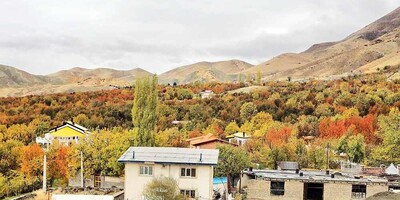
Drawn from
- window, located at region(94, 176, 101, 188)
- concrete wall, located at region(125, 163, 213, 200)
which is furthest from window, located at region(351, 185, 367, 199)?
window, located at region(94, 176, 101, 188)

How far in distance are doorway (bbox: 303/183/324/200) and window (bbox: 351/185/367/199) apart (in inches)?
74.7

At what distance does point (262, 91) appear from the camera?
94.9m

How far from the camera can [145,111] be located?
4022cm

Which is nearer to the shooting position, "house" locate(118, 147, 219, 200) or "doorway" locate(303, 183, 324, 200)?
"house" locate(118, 147, 219, 200)

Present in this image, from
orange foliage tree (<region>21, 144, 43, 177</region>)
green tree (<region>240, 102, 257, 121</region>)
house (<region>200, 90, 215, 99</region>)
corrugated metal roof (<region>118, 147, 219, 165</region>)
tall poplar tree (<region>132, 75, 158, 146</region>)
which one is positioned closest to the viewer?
corrugated metal roof (<region>118, 147, 219, 165</region>)

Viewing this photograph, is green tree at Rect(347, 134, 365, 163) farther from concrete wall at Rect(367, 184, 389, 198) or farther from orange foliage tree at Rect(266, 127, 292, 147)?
concrete wall at Rect(367, 184, 389, 198)

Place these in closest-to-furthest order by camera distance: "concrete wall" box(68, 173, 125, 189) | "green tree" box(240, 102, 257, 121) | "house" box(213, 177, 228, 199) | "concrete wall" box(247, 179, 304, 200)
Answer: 1. "concrete wall" box(247, 179, 304, 200)
2. "house" box(213, 177, 228, 199)
3. "concrete wall" box(68, 173, 125, 189)
4. "green tree" box(240, 102, 257, 121)

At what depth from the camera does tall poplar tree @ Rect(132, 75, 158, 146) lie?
38503 millimetres

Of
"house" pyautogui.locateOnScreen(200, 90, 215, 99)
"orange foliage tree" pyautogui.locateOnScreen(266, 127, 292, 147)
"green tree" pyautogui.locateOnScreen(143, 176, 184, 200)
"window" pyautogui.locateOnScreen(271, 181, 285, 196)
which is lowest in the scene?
"window" pyautogui.locateOnScreen(271, 181, 285, 196)

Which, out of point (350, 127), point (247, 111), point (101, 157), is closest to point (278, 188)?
point (101, 157)

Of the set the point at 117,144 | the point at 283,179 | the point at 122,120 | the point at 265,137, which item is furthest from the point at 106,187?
the point at 122,120

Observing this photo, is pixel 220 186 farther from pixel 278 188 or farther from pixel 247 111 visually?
pixel 247 111

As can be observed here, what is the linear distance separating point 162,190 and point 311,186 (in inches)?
416

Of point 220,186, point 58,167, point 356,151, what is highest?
point 356,151
